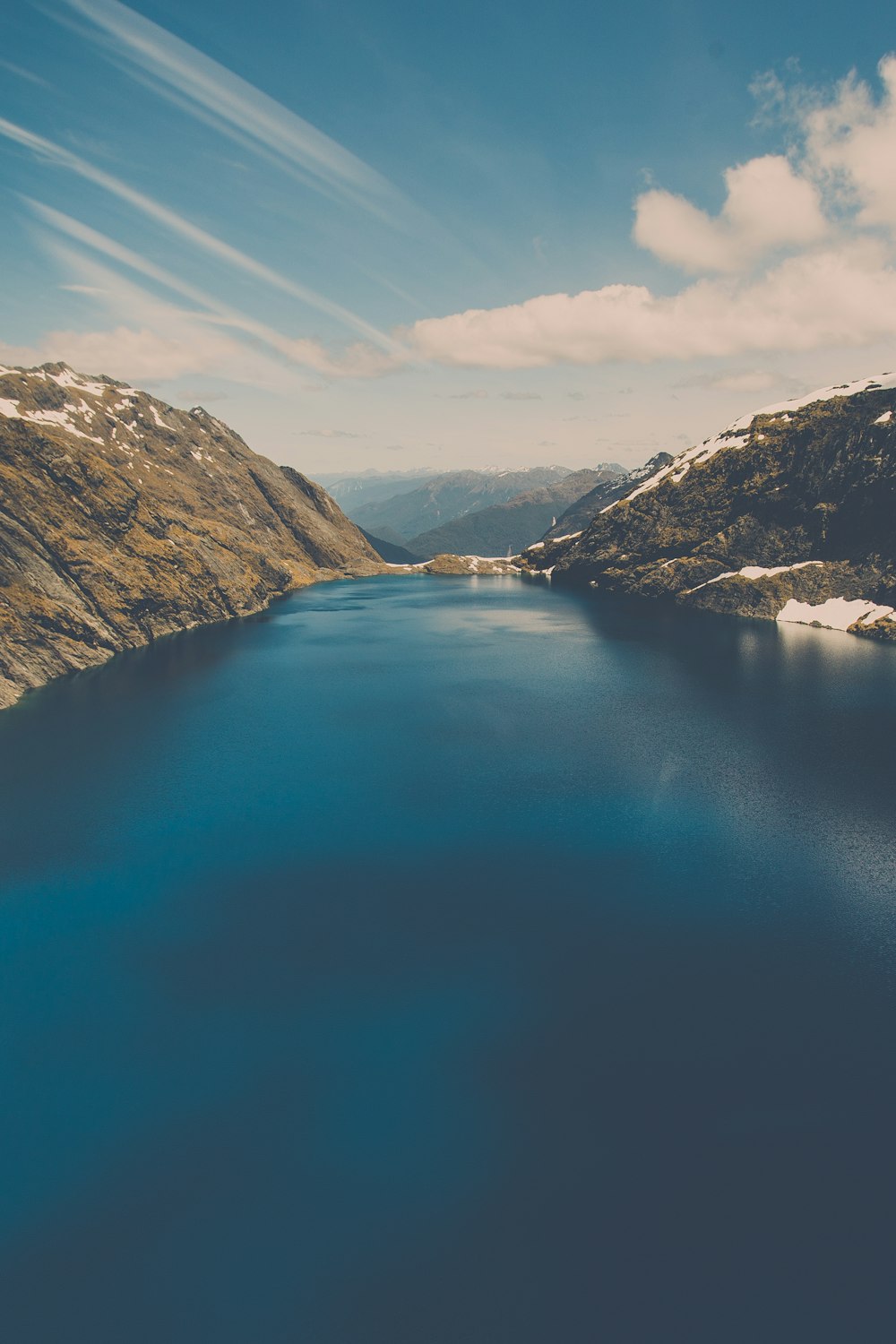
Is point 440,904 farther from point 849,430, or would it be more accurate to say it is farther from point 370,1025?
point 849,430

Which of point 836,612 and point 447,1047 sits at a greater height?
point 836,612

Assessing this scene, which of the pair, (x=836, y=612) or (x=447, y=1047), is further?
(x=836, y=612)

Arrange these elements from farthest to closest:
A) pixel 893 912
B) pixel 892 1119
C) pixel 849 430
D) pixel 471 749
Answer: pixel 849 430 < pixel 471 749 < pixel 893 912 < pixel 892 1119

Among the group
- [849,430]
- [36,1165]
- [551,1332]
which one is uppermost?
[849,430]

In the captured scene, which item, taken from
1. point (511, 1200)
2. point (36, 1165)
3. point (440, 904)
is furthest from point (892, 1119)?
point (36, 1165)

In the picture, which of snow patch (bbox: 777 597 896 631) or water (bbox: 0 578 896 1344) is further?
snow patch (bbox: 777 597 896 631)

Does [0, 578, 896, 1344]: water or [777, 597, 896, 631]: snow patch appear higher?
[777, 597, 896, 631]: snow patch

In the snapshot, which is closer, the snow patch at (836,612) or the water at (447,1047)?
the water at (447,1047)

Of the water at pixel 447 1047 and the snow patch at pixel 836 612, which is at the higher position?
the snow patch at pixel 836 612
